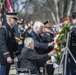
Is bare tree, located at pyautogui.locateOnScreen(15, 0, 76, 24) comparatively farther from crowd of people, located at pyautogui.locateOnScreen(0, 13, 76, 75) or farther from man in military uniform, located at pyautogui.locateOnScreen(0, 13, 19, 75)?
man in military uniform, located at pyautogui.locateOnScreen(0, 13, 19, 75)

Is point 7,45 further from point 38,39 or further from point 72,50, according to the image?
point 72,50

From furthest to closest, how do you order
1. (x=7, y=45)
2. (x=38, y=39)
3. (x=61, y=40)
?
(x=38, y=39) < (x=7, y=45) < (x=61, y=40)

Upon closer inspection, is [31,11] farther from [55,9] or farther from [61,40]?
[61,40]

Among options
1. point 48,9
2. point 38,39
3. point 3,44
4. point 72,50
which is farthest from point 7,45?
point 48,9

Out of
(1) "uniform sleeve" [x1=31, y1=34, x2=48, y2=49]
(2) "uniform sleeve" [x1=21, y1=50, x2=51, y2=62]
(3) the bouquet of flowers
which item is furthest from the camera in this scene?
(1) "uniform sleeve" [x1=31, y1=34, x2=48, y2=49]

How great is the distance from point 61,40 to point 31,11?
196 ft

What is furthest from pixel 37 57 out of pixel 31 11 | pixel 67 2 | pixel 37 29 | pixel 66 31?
pixel 31 11

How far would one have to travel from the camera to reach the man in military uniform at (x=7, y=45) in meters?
10.2

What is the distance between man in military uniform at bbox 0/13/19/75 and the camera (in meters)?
10.2

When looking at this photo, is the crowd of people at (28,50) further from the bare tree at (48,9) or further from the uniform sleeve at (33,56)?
the bare tree at (48,9)

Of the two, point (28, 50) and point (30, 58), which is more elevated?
point (28, 50)

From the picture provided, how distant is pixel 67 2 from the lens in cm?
4778

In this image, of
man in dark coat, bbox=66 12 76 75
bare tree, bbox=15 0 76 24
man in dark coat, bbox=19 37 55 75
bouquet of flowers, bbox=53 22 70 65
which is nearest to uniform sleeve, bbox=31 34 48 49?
man in dark coat, bbox=66 12 76 75

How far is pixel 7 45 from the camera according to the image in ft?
34.3
